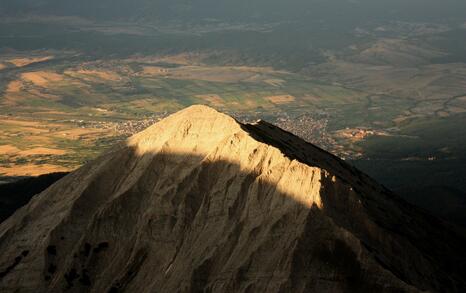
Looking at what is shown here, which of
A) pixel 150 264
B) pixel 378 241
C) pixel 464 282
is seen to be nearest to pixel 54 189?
pixel 150 264

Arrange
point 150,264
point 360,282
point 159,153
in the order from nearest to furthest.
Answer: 1. point 360,282
2. point 150,264
3. point 159,153

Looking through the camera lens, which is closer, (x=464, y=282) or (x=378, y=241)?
(x=378, y=241)

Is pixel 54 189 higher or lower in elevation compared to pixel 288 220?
lower

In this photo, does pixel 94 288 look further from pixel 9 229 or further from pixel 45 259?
pixel 9 229

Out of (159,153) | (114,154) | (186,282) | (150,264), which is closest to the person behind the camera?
(186,282)

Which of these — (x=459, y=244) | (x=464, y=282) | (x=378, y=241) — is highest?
(x=378, y=241)

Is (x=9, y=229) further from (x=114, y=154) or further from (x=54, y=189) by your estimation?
(x=114, y=154)

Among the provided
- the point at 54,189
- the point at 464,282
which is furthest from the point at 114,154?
the point at 464,282
